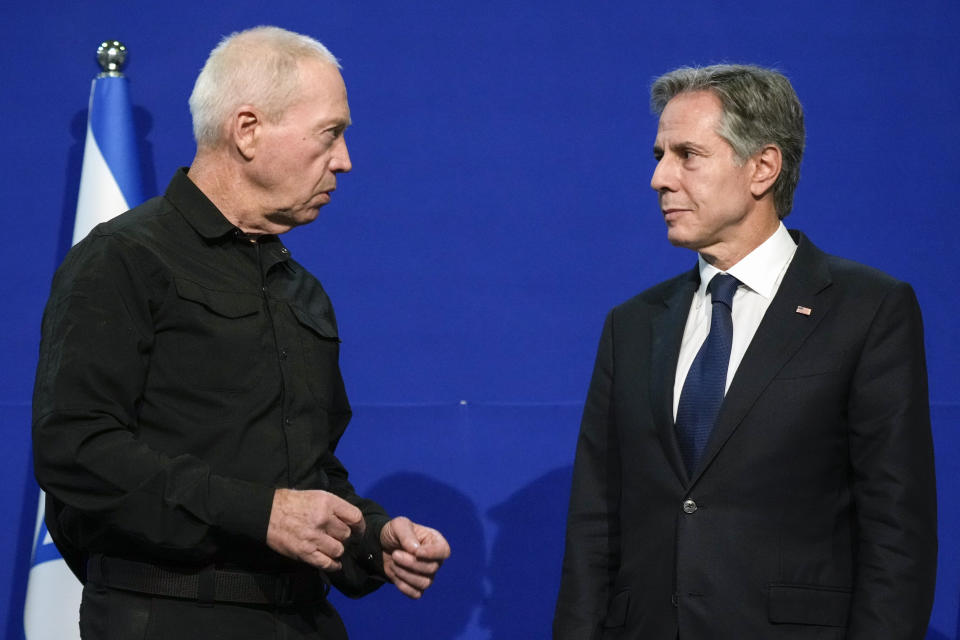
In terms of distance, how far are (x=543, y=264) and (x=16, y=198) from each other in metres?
1.45

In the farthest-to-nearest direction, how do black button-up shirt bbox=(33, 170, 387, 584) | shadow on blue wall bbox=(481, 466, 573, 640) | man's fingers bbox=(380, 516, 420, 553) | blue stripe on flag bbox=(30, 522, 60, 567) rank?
1. shadow on blue wall bbox=(481, 466, 573, 640)
2. blue stripe on flag bbox=(30, 522, 60, 567)
3. man's fingers bbox=(380, 516, 420, 553)
4. black button-up shirt bbox=(33, 170, 387, 584)

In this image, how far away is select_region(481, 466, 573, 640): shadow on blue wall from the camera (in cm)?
305

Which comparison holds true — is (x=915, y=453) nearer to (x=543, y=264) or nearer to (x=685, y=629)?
(x=685, y=629)

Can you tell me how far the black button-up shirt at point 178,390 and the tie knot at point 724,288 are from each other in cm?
66

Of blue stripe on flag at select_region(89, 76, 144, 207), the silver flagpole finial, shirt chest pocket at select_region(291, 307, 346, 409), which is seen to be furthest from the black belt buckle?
the silver flagpole finial

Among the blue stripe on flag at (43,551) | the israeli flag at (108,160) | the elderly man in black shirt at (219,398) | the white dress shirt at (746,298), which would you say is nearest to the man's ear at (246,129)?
the elderly man in black shirt at (219,398)

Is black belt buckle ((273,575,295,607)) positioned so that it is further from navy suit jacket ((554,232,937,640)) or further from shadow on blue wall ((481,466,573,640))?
shadow on blue wall ((481,466,573,640))

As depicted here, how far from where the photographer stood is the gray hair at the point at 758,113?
79.1 inches

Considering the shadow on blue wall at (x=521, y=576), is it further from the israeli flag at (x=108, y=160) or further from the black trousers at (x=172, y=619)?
the black trousers at (x=172, y=619)

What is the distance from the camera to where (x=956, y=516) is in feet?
9.82

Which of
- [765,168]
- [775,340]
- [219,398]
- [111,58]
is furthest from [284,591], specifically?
[111,58]

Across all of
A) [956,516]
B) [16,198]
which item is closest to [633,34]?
[956,516]

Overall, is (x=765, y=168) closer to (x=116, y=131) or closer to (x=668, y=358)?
(x=668, y=358)

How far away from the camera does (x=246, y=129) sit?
1857 millimetres
